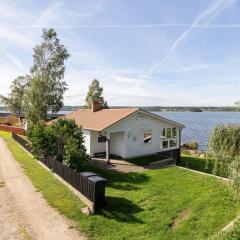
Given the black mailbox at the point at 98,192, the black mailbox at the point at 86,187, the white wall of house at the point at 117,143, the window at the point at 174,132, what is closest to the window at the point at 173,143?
the window at the point at 174,132

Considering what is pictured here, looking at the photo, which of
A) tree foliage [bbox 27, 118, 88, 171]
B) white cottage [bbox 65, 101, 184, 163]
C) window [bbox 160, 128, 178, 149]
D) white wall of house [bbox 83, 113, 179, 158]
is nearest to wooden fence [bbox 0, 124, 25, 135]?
white cottage [bbox 65, 101, 184, 163]

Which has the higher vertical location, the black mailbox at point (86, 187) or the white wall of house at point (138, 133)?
the white wall of house at point (138, 133)

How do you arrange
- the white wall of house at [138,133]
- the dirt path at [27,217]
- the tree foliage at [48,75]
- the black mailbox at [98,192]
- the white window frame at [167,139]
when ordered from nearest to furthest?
the dirt path at [27,217]
the black mailbox at [98,192]
the white wall of house at [138,133]
the white window frame at [167,139]
the tree foliage at [48,75]

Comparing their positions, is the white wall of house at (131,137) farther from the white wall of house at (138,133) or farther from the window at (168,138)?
the window at (168,138)

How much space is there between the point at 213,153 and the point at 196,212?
3065 mm

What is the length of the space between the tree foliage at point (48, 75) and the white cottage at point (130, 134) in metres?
15.5

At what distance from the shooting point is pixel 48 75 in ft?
148

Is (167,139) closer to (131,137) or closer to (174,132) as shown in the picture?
(174,132)

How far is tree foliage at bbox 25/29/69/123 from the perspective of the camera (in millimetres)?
43094

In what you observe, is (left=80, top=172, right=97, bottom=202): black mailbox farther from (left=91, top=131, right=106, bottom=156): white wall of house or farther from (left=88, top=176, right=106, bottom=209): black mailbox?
(left=91, top=131, right=106, bottom=156): white wall of house

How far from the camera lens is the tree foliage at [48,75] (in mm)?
43094

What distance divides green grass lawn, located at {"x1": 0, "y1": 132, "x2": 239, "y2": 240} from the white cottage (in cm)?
568

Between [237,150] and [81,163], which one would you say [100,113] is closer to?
[81,163]

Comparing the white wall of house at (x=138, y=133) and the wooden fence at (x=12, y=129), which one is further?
the wooden fence at (x=12, y=129)
